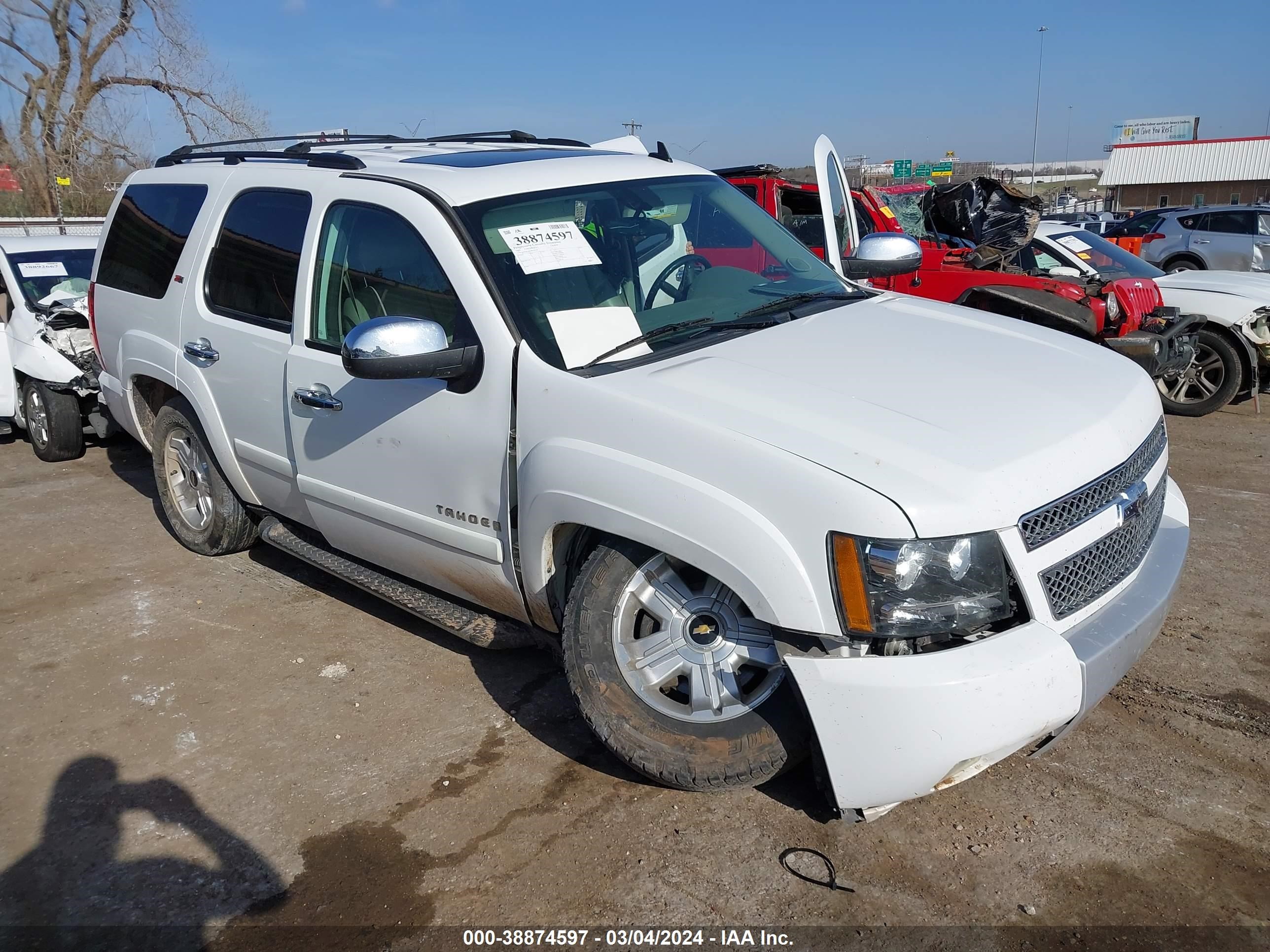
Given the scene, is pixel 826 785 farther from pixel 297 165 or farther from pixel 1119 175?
pixel 1119 175

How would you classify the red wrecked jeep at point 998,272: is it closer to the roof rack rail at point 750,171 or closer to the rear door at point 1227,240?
the roof rack rail at point 750,171

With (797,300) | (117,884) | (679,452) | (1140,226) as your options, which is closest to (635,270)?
(797,300)

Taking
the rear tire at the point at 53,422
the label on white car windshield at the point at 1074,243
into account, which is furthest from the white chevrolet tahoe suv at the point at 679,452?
the label on white car windshield at the point at 1074,243

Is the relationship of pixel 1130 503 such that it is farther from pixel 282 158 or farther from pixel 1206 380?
pixel 1206 380

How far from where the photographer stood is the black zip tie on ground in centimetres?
268

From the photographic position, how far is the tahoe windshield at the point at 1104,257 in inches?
356

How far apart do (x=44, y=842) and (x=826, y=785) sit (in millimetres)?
2374

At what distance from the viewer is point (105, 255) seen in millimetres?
5520

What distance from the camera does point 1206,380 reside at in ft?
28.1

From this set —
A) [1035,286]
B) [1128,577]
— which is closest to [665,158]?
[1128,577]

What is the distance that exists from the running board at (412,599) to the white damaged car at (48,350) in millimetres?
3721

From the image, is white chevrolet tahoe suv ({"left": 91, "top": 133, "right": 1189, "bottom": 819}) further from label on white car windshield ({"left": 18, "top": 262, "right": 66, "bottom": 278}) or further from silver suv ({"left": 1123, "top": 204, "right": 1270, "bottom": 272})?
silver suv ({"left": 1123, "top": 204, "right": 1270, "bottom": 272})

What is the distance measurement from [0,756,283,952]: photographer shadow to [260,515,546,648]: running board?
3.26 feet

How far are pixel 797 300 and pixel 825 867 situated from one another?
2.07 metres
